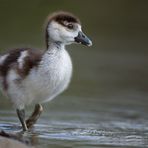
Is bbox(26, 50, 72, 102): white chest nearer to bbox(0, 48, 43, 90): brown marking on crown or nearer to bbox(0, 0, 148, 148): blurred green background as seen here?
bbox(0, 48, 43, 90): brown marking on crown

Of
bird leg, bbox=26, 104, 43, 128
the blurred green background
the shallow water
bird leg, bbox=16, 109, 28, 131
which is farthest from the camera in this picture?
the blurred green background

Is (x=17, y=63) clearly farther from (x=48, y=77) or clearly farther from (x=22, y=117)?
(x=22, y=117)

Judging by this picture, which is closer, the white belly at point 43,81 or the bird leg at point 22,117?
the white belly at point 43,81

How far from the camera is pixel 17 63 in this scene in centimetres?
1091

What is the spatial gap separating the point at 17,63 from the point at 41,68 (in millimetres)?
289

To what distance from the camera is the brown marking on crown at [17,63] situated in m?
10.9

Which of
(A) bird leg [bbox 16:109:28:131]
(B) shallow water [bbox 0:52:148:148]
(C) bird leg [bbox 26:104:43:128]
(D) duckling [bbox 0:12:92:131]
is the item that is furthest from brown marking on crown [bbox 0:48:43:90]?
(B) shallow water [bbox 0:52:148:148]

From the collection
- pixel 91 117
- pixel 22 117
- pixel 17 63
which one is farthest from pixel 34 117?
pixel 91 117

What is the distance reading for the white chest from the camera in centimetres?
1088

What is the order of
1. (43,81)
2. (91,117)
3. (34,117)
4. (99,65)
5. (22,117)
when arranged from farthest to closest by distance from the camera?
(99,65) < (91,117) < (34,117) < (22,117) < (43,81)

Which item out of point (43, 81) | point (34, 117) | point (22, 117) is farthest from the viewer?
point (34, 117)

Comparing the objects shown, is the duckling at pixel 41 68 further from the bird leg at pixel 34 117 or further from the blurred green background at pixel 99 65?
the blurred green background at pixel 99 65

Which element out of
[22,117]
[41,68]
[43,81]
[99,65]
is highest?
[99,65]

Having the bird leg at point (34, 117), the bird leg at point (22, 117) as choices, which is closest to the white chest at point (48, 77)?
the bird leg at point (22, 117)
